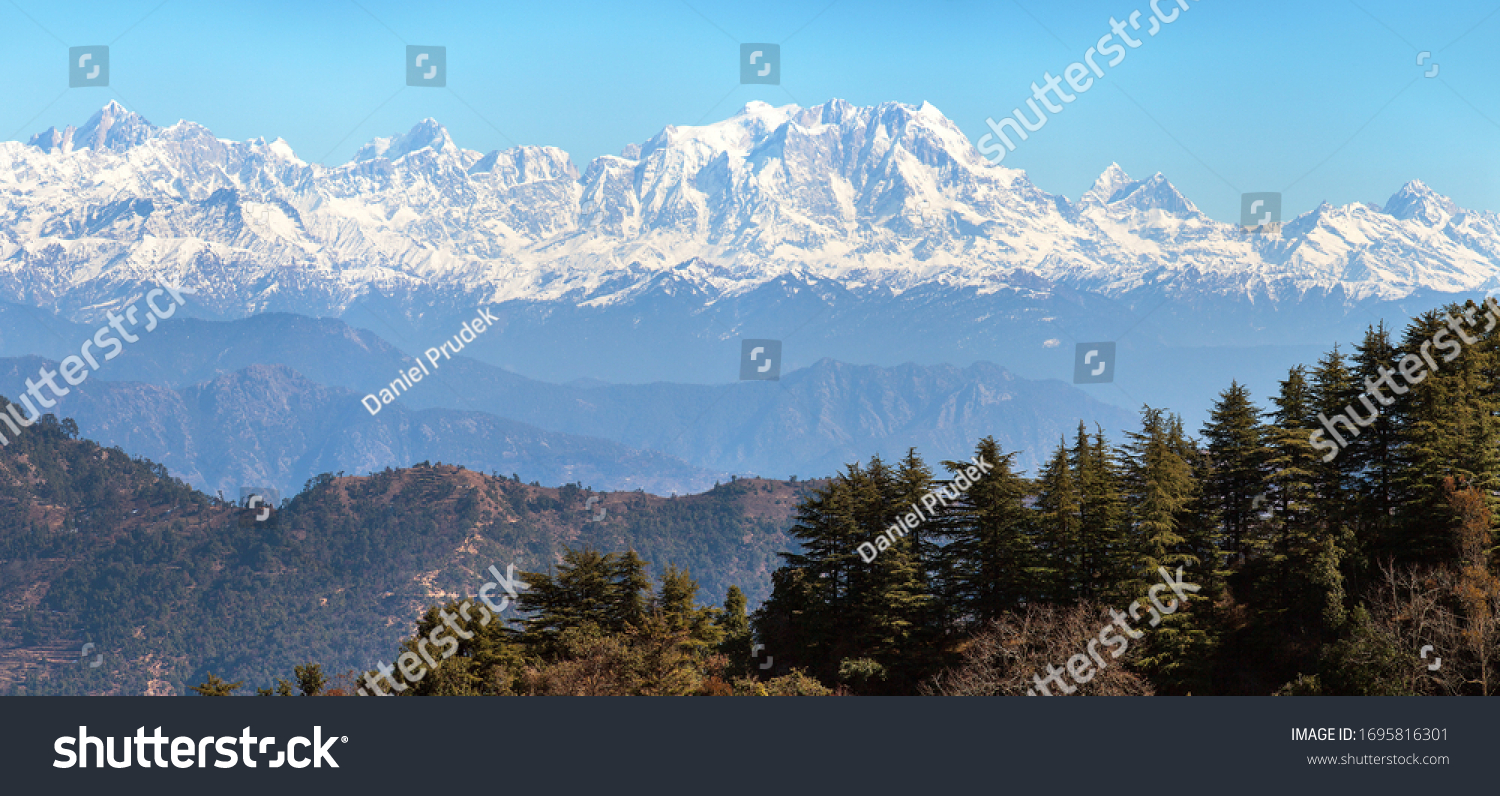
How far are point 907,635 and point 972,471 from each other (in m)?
12.0

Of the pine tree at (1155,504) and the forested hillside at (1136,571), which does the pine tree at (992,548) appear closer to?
the forested hillside at (1136,571)

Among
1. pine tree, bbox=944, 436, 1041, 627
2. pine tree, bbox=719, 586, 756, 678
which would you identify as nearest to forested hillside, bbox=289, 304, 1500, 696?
pine tree, bbox=944, 436, 1041, 627

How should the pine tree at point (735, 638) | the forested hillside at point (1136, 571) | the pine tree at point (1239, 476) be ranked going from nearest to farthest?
the forested hillside at point (1136, 571) → the pine tree at point (1239, 476) → the pine tree at point (735, 638)

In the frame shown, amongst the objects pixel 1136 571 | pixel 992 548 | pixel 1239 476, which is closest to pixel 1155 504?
pixel 1136 571

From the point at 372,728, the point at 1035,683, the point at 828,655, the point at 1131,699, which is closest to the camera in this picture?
the point at 372,728

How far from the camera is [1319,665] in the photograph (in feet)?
201

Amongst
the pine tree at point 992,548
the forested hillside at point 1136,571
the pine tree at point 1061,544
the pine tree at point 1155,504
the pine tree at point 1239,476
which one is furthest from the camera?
the pine tree at point 1239,476

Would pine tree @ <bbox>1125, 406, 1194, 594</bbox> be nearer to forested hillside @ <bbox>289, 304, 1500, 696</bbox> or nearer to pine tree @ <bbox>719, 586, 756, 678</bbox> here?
forested hillside @ <bbox>289, 304, 1500, 696</bbox>

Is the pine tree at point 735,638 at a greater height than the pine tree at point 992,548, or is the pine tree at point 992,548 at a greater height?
the pine tree at point 992,548

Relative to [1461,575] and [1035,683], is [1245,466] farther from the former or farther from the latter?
[1035,683]

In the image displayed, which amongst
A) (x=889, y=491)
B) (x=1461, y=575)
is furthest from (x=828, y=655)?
(x=1461, y=575)

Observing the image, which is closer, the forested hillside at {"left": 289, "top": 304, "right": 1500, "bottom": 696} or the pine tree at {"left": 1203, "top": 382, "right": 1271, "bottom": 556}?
the forested hillside at {"left": 289, "top": 304, "right": 1500, "bottom": 696}

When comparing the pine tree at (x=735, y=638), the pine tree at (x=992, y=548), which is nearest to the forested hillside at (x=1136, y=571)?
the pine tree at (x=992, y=548)

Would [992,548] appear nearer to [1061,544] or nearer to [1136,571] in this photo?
[1061,544]
